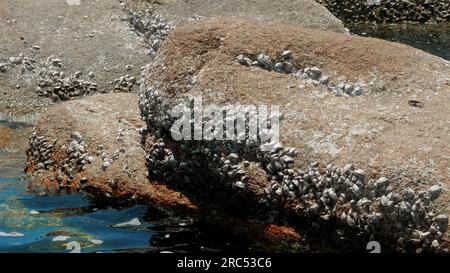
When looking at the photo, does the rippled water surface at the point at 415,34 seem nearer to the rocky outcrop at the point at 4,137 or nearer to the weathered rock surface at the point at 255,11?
the weathered rock surface at the point at 255,11

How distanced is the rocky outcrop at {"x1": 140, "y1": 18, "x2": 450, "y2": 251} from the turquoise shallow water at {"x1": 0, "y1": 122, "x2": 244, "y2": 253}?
47cm

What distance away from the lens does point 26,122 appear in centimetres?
1379

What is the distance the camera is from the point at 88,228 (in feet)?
29.5

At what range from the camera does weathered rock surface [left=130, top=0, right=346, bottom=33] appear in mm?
15367

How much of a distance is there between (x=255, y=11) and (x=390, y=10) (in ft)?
34.3

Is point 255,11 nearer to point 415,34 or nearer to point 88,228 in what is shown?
point 88,228

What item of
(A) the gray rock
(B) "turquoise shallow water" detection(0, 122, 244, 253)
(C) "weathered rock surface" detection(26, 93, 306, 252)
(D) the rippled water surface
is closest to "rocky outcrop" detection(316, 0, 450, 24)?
(D) the rippled water surface

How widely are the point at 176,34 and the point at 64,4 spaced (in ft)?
21.6

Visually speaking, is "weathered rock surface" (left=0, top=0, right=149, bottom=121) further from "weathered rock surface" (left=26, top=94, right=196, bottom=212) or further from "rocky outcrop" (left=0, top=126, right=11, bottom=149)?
"weathered rock surface" (left=26, top=94, right=196, bottom=212)

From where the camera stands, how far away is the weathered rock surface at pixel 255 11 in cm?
1537

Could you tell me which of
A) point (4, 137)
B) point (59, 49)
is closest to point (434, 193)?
point (4, 137)

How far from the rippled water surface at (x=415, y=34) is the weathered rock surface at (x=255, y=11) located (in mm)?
5658
